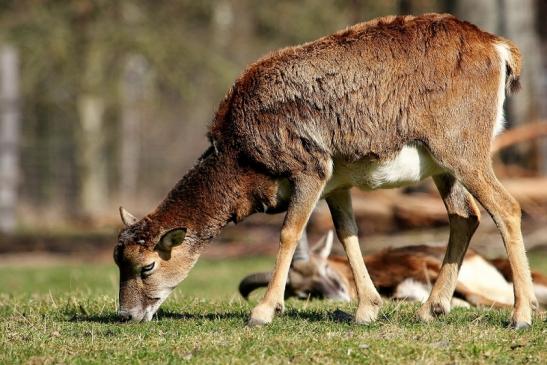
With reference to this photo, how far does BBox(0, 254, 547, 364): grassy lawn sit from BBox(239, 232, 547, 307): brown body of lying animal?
1488 mm


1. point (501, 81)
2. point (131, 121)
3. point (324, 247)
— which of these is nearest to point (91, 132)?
point (131, 121)

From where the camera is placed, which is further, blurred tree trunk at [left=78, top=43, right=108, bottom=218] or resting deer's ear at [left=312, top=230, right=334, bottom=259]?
blurred tree trunk at [left=78, top=43, right=108, bottom=218]

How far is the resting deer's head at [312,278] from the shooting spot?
1011 cm

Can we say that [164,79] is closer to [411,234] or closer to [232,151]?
[411,234]

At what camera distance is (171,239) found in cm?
744

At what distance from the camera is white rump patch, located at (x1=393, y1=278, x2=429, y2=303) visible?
9.83 m

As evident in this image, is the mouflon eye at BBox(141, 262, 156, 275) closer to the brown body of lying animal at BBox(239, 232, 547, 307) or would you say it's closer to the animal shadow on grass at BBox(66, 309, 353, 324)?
the animal shadow on grass at BBox(66, 309, 353, 324)

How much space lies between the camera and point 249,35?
3466 centimetres

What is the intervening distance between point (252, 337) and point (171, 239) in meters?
1.36

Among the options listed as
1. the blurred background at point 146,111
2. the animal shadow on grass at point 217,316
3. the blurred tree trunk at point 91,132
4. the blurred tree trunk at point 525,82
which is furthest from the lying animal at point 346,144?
the blurred tree trunk at point 91,132

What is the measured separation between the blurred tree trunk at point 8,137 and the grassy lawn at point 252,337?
11.9 meters

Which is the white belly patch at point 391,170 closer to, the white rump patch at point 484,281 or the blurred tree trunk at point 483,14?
the white rump patch at point 484,281

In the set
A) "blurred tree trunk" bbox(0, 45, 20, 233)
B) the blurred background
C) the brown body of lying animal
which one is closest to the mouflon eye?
the brown body of lying animal

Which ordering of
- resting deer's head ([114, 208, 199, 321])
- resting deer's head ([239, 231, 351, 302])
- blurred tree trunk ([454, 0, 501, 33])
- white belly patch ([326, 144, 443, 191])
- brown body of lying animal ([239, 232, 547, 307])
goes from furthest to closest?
blurred tree trunk ([454, 0, 501, 33]) < resting deer's head ([239, 231, 351, 302]) < brown body of lying animal ([239, 232, 547, 307]) < resting deer's head ([114, 208, 199, 321]) < white belly patch ([326, 144, 443, 191])
